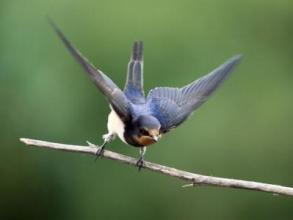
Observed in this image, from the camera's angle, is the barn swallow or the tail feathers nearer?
the barn swallow

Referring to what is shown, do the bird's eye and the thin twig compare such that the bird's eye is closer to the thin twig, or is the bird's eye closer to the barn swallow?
the barn swallow

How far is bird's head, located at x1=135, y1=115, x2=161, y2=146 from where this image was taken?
6.02ft

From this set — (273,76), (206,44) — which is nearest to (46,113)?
(206,44)

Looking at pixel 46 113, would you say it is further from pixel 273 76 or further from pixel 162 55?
pixel 273 76

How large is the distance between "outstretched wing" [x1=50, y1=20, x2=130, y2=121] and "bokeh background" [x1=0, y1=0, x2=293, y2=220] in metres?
1.08

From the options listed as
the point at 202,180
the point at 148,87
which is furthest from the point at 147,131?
the point at 148,87

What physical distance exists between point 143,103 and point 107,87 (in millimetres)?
308

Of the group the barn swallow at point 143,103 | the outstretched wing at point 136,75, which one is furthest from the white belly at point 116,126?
the outstretched wing at point 136,75

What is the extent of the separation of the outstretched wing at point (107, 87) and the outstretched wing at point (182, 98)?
0.12m

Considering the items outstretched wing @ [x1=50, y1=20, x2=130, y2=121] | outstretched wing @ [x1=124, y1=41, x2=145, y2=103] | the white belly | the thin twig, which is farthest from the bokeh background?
the thin twig

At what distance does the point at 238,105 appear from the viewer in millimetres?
3109

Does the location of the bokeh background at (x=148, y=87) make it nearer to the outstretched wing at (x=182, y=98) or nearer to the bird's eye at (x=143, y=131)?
the outstretched wing at (x=182, y=98)

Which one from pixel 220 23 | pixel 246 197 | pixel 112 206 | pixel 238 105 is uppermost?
pixel 220 23

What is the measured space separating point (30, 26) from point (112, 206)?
770 millimetres
